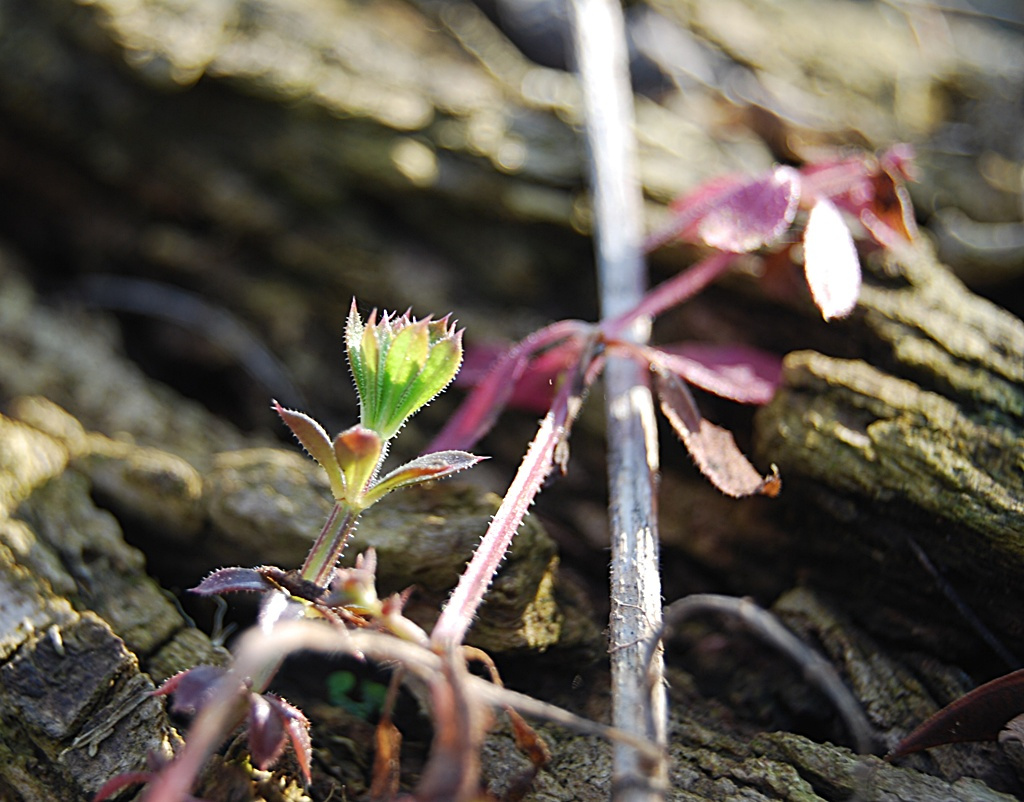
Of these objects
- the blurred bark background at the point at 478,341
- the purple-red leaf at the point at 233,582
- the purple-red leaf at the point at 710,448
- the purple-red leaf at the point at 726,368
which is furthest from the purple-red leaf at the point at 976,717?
the purple-red leaf at the point at 233,582

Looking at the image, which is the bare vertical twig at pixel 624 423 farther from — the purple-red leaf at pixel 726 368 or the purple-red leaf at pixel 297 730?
the purple-red leaf at pixel 297 730

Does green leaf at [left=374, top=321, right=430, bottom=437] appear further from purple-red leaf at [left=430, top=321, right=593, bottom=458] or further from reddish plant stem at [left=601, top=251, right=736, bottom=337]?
reddish plant stem at [left=601, top=251, right=736, bottom=337]

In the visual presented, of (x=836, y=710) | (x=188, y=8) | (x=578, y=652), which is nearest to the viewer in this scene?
(x=836, y=710)

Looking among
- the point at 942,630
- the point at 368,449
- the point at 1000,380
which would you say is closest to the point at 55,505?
the point at 368,449

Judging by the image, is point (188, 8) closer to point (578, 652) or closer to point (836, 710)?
point (578, 652)

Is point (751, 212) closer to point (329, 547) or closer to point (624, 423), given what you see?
point (624, 423)

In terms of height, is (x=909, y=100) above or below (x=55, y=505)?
above

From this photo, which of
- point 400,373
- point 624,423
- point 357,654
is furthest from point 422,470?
point 624,423
